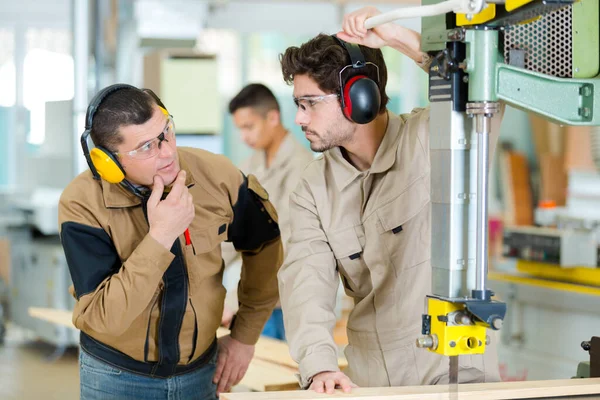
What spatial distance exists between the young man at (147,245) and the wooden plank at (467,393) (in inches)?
17.6

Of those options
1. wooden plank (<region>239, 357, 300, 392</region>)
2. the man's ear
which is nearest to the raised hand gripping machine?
wooden plank (<region>239, 357, 300, 392</region>)

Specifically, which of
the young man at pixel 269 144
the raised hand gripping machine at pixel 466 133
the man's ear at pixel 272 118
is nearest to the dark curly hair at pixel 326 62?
the raised hand gripping machine at pixel 466 133

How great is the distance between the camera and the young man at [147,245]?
1.94m

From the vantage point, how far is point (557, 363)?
4.28 metres

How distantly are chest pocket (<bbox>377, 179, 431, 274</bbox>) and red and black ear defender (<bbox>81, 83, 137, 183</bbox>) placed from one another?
0.66m

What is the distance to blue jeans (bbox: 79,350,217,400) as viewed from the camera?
6.93 ft

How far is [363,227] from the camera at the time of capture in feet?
6.89

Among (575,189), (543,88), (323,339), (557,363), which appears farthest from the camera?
(575,189)

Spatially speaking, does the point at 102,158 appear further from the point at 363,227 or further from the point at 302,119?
the point at 363,227

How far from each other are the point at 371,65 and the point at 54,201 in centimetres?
492

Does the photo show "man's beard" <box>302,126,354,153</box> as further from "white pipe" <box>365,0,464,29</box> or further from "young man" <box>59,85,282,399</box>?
"white pipe" <box>365,0,464,29</box>

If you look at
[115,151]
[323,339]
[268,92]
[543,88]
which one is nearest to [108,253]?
[115,151]

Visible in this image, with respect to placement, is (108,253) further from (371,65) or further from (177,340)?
(371,65)

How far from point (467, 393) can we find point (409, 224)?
50cm
